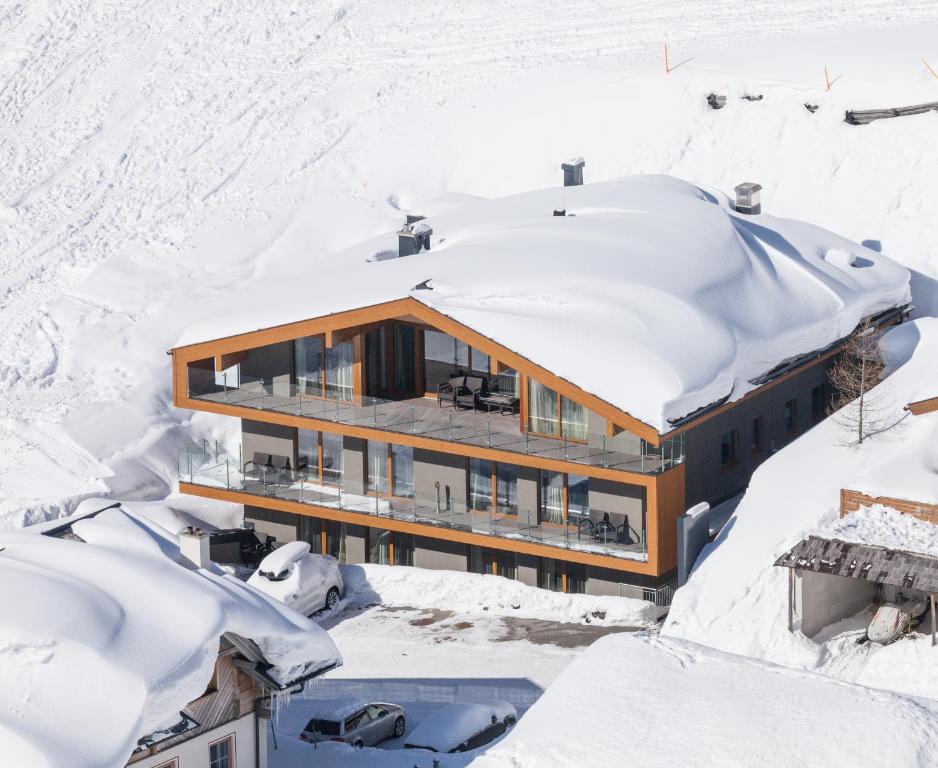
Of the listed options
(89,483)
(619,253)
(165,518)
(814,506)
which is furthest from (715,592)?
(89,483)

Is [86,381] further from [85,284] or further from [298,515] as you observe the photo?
[298,515]

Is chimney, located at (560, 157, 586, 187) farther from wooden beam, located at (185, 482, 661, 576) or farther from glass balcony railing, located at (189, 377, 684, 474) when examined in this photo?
wooden beam, located at (185, 482, 661, 576)

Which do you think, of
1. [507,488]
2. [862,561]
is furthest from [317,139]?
[862,561]

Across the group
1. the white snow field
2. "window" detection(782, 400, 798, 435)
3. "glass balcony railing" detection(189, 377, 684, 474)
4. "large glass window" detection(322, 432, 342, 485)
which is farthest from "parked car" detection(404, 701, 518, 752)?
the white snow field

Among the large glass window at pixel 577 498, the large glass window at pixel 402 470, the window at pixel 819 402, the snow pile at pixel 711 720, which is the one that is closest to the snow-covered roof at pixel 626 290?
the window at pixel 819 402

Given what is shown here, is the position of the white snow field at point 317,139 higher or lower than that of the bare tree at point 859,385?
higher

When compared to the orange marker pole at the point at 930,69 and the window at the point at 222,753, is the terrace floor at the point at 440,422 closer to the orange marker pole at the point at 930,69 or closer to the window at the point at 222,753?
the window at the point at 222,753
